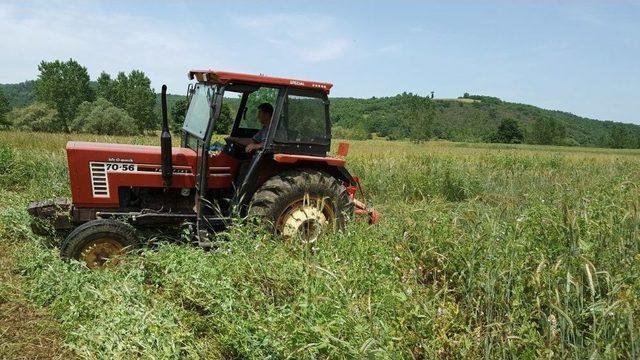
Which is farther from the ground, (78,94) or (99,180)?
(78,94)

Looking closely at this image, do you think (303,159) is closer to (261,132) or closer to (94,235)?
(261,132)

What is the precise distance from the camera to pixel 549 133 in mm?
61438

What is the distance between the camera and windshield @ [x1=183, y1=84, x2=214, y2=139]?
204 inches

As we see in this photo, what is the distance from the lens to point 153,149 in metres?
5.36

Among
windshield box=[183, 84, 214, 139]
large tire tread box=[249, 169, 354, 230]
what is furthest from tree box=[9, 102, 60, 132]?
large tire tread box=[249, 169, 354, 230]

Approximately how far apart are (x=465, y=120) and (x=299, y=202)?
3602 inches

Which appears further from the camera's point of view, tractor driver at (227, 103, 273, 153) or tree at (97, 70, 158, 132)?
tree at (97, 70, 158, 132)

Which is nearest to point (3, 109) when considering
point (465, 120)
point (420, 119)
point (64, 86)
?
point (64, 86)

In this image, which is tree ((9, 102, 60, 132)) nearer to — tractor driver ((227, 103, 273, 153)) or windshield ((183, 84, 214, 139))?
windshield ((183, 84, 214, 139))

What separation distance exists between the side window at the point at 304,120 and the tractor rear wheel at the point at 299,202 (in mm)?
378

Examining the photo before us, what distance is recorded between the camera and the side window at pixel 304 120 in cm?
529

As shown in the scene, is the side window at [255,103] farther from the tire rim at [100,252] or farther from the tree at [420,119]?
the tree at [420,119]

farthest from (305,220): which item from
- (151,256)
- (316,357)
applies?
(316,357)

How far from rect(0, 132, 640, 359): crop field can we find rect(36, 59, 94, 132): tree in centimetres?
5183
